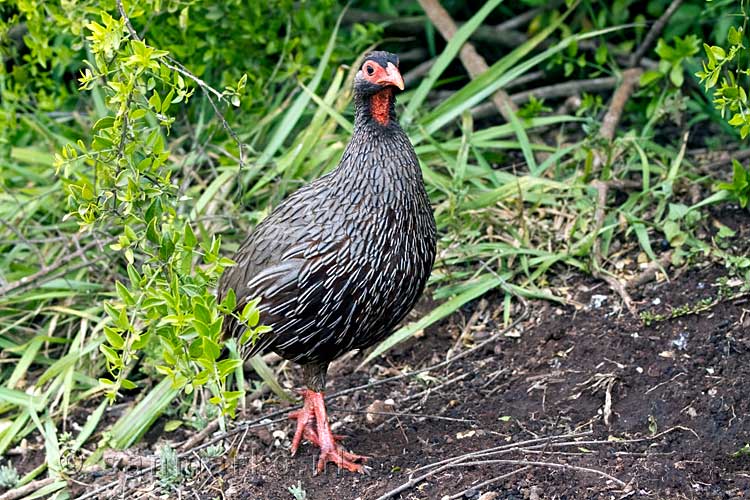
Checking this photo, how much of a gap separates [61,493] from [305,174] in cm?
209

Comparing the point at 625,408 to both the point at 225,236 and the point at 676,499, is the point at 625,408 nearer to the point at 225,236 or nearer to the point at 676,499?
the point at 676,499

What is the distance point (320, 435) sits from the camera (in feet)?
14.2

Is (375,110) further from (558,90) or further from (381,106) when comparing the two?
(558,90)

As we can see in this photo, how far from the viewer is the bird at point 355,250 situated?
4012mm

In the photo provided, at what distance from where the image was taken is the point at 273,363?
5.22 m

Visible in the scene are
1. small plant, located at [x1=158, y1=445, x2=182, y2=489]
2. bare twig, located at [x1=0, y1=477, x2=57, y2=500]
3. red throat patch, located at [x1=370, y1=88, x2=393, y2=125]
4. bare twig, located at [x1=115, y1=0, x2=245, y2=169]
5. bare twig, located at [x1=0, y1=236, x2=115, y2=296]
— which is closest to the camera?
bare twig, located at [x1=115, y1=0, x2=245, y2=169]

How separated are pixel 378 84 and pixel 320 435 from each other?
1.39m

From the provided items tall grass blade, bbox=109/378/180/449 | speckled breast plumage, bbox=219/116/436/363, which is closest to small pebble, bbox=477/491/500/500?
speckled breast plumage, bbox=219/116/436/363

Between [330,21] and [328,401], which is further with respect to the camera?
[330,21]

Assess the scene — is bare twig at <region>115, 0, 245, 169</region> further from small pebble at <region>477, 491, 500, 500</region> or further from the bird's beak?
small pebble at <region>477, 491, 500, 500</region>

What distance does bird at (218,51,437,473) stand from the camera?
401 centimetres

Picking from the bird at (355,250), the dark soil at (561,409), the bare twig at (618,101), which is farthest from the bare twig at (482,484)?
the bare twig at (618,101)

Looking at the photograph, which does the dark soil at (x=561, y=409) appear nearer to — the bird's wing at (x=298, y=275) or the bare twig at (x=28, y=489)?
the bare twig at (x=28, y=489)

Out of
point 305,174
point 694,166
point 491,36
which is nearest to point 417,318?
point 305,174
